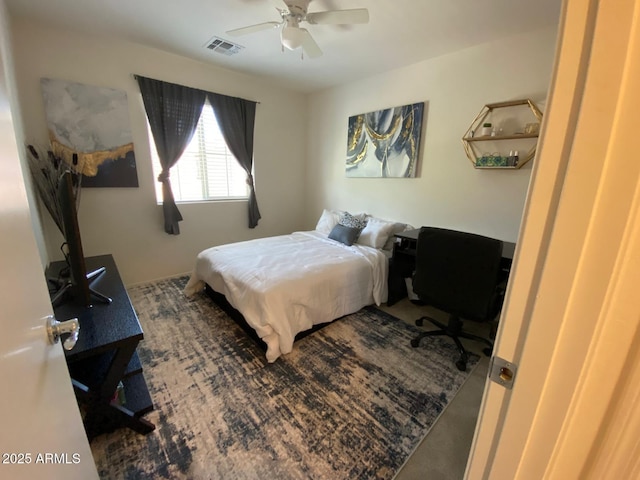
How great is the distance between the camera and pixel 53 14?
225cm

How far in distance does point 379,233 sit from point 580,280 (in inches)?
106

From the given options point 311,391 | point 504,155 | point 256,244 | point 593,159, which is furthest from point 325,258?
point 593,159

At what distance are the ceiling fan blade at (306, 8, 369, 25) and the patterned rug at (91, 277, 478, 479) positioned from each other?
2457 millimetres

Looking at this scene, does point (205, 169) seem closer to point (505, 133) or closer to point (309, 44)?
point (309, 44)

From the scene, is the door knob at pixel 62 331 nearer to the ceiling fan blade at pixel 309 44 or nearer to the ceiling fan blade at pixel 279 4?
the ceiling fan blade at pixel 309 44

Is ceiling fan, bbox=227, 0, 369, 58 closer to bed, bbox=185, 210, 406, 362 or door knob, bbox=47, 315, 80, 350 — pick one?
bed, bbox=185, 210, 406, 362

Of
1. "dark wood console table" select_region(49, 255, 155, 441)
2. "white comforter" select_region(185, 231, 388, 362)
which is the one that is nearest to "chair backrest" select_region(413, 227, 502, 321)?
"white comforter" select_region(185, 231, 388, 362)

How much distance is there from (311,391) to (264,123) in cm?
360

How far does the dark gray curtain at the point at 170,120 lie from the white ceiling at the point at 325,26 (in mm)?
408

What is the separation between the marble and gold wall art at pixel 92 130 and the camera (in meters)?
2.54

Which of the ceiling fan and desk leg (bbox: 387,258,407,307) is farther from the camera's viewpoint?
desk leg (bbox: 387,258,407,307)

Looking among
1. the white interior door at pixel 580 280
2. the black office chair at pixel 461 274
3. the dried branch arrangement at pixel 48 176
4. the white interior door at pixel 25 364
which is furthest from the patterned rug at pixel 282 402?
the dried branch arrangement at pixel 48 176

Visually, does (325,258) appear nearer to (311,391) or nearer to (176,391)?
(311,391)

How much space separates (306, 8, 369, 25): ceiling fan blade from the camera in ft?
5.92
